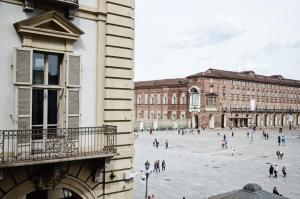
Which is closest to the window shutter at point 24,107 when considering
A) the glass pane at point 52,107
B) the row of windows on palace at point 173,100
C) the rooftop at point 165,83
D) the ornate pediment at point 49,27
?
the glass pane at point 52,107

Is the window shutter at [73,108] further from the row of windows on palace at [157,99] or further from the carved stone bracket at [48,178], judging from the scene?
the row of windows on palace at [157,99]

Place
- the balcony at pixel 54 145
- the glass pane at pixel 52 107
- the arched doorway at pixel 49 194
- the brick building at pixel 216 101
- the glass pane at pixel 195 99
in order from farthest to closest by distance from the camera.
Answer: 1. the glass pane at pixel 195 99
2. the brick building at pixel 216 101
3. the arched doorway at pixel 49 194
4. the glass pane at pixel 52 107
5. the balcony at pixel 54 145

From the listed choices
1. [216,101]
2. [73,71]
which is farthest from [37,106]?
[216,101]

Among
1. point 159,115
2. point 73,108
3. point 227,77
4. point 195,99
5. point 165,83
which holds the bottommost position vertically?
point 159,115

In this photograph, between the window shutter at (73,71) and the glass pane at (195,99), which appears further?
the glass pane at (195,99)

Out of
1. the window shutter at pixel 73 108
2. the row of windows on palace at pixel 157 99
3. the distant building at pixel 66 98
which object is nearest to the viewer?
the distant building at pixel 66 98

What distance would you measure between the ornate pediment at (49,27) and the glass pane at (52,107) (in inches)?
58.4

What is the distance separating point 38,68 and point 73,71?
3.05 ft

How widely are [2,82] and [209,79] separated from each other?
82.7m

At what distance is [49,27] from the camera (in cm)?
908

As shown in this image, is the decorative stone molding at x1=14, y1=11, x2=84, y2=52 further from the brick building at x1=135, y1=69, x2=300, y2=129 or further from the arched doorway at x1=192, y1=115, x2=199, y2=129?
the arched doorway at x1=192, y1=115, x2=199, y2=129

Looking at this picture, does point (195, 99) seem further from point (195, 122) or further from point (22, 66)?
point (22, 66)

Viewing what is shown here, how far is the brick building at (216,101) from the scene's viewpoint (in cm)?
8969

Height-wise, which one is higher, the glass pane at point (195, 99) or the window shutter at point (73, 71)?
the glass pane at point (195, 99)
